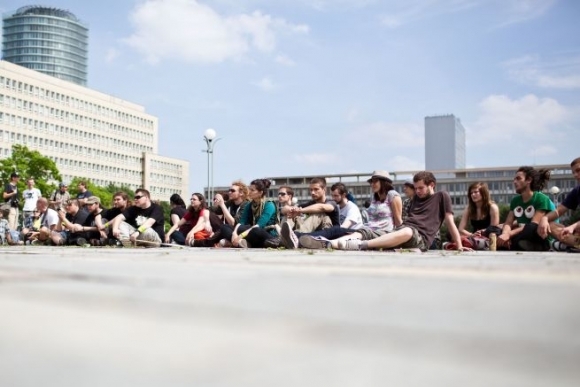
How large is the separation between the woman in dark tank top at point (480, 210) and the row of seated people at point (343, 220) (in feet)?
0.05

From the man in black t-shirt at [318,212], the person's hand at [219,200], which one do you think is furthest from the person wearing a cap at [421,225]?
the person's hand at [219,200]

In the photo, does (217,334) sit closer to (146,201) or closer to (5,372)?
(5,372)

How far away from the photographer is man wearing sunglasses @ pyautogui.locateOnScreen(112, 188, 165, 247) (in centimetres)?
1002

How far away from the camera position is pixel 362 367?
570mm

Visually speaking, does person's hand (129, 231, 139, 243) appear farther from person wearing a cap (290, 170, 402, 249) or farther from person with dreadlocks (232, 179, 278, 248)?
person wearing a cap (290, 170, 402, 249)

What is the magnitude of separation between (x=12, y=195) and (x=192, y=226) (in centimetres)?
880

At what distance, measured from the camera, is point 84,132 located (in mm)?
114500

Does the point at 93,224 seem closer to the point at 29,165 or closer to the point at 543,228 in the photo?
the point at 543,228

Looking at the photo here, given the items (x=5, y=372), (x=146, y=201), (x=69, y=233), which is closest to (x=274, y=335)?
(x=5, y=372)

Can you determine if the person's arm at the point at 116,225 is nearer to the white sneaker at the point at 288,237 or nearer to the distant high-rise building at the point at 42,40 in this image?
the white sneaker at the point at 288,237

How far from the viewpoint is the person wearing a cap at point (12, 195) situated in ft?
56.6

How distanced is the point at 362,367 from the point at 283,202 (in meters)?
9.55

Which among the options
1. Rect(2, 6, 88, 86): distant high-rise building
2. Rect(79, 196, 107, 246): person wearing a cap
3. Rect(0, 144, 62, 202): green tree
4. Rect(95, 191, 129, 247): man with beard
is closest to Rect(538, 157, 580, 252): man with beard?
Rect(95, 191, 129, 247): man with beard

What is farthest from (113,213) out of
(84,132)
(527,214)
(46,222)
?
(84,132)
